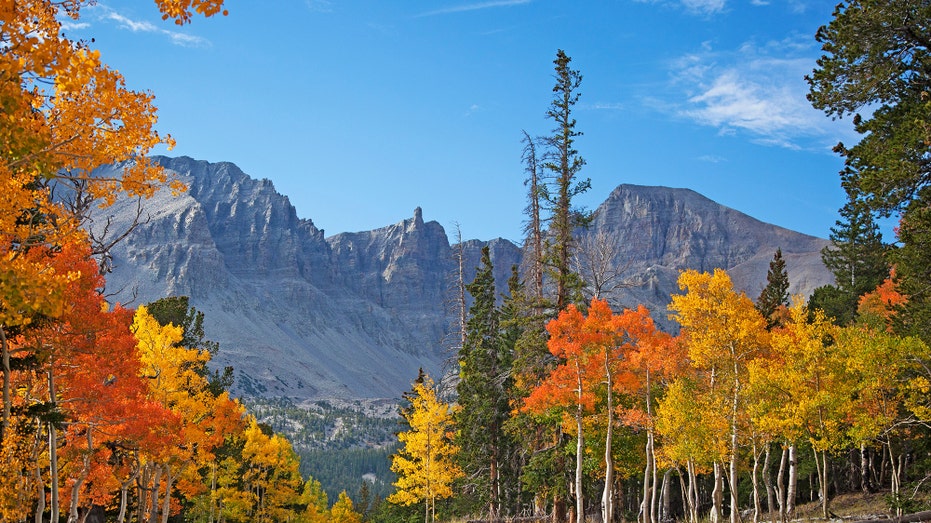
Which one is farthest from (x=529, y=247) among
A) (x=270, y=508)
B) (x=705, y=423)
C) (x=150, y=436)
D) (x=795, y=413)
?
(x=270, y=508)

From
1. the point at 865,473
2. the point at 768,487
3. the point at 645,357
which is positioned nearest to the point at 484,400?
the point at 645,357

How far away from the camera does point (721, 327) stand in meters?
26.6

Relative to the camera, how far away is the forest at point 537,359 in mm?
9008

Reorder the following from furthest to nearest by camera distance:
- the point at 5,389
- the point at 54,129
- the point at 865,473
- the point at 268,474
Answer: the point at 268,474 < the point at 865,473 < the point at 5,389 < the point at 54,129

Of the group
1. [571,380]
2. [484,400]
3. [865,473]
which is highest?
[571,380]

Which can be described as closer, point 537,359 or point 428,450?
point 537,359

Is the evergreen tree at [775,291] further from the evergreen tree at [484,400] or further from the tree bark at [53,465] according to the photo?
the tree bark at [53,465]

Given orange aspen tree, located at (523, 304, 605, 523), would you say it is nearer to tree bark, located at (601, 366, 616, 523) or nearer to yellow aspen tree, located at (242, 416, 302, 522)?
tree bark, located at (601, 366, 616, 523)

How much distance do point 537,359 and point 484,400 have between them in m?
9.40

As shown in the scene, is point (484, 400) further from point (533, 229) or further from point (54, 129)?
point (54, 129)

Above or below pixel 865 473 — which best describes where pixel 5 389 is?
above

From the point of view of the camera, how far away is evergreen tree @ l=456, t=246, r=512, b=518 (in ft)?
124

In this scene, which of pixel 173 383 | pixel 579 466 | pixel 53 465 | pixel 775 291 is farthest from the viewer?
pixel 775 291

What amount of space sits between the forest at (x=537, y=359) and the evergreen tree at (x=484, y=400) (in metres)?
0.14
